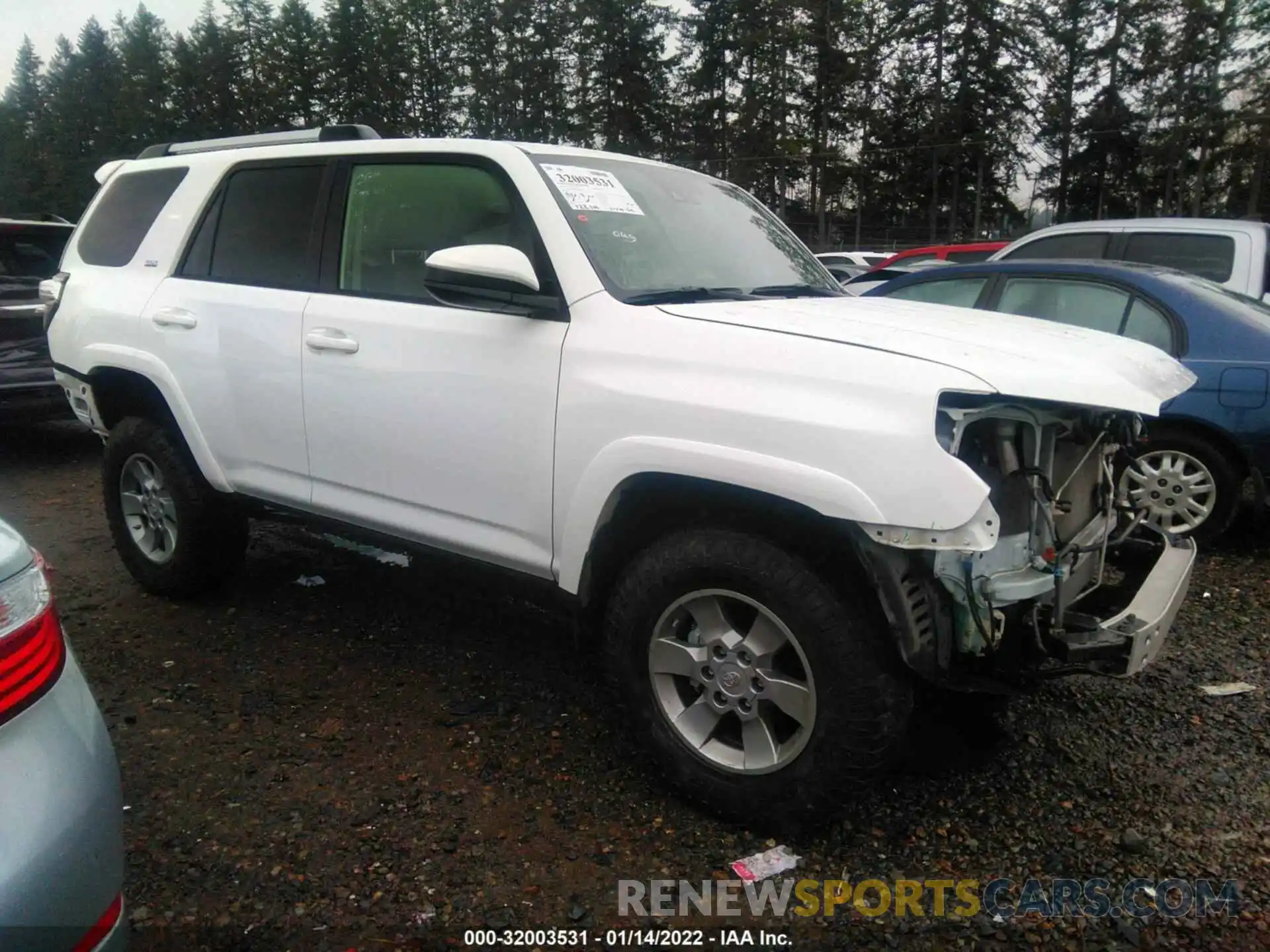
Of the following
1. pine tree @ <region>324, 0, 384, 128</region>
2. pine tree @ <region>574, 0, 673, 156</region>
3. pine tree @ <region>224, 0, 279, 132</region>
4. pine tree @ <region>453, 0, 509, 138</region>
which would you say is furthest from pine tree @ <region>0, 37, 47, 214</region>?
pine tree @ <region>574, 0, 673, 156</region>

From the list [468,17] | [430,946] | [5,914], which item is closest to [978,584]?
[430,946]

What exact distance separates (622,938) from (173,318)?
305 centimetres

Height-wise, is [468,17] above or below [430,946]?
above

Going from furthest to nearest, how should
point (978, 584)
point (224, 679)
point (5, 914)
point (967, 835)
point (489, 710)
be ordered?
point (224, 679)
point (489, 710)
point (967, 835)
point (978, 584)
point (5, 914)

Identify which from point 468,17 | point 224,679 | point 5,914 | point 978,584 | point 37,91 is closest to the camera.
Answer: point 5,914

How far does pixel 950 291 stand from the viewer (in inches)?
239

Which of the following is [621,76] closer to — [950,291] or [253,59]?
[253,59]

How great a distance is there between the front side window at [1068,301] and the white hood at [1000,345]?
2.48 m

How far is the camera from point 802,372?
2.39m

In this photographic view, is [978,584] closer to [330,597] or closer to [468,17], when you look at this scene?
[330,597]

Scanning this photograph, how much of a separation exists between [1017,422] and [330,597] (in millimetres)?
3229

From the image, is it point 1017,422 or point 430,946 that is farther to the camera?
point 1017,422

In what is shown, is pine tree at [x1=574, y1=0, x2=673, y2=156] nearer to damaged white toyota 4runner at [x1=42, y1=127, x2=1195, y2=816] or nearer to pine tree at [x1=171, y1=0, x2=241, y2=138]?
pine tree at [x1=171, y1=0, x2=241, y2=138]

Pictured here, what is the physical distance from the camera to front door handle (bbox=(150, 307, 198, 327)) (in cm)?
386
